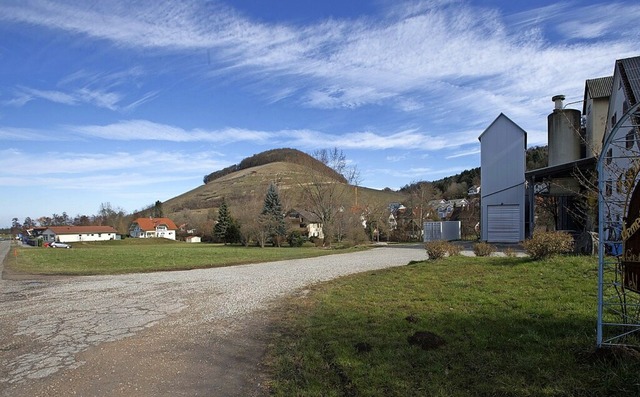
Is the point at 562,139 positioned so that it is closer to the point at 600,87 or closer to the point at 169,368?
the point at 600,87

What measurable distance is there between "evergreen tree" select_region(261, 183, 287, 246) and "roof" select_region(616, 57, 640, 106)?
35.8 m

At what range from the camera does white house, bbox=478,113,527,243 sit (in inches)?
1132

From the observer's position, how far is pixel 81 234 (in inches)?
3590

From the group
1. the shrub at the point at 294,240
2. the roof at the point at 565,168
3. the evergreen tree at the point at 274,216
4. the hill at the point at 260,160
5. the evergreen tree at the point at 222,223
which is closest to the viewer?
the roof at the point at 565,168

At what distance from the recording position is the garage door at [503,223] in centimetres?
2856

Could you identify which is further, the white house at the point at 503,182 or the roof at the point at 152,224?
the roof at the point at 152,224

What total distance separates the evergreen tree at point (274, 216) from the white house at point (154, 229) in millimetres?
46768

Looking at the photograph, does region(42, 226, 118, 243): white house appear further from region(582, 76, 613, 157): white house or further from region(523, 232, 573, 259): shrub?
region(523, 232, 573, 259): shrub

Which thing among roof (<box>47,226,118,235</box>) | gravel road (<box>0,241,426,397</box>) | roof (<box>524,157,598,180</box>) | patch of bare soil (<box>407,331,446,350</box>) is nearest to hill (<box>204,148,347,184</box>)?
roof (<box>47,226,118,235</box>)

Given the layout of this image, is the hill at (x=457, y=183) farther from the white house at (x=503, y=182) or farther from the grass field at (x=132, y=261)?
the grass field at (x=132, y=261)

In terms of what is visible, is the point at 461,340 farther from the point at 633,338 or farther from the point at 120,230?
the point at 120,230

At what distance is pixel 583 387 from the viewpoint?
3.83 metres

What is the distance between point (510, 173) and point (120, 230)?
9535 cm

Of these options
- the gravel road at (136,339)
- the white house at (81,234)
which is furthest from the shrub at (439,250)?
the white house at (81,234)
